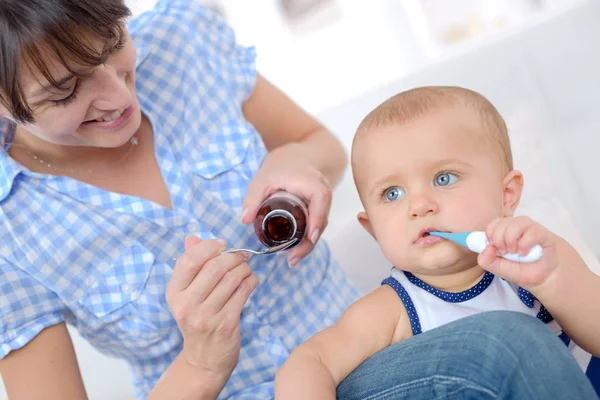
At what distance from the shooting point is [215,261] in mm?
1069

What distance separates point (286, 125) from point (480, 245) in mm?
736

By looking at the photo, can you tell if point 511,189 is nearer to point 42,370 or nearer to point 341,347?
point 341,347

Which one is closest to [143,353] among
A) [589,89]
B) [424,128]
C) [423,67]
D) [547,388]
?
[424,128]

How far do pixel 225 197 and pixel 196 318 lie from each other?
38cm

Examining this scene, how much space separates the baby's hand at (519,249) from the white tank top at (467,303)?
0.13 m

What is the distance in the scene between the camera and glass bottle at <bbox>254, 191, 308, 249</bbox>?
1.15 meters

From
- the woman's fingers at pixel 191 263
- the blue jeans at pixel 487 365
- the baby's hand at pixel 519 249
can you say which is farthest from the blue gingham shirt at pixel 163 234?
the baby's hand at pixel 519 249

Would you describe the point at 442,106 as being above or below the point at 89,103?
below

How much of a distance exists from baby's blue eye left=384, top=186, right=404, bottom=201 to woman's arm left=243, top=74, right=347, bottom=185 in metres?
0.42

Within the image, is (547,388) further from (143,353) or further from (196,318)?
(143,353)

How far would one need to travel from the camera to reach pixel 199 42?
1.49 m

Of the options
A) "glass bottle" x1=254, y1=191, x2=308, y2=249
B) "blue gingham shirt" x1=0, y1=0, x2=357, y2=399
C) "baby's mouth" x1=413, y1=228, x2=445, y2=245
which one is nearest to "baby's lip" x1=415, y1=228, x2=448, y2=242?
"baby's mouth" x1=413, y1=228, x2=445, y2=245

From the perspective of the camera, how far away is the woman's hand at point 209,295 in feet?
3.48

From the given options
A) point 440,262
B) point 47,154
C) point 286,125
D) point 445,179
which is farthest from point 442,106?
point 47,154
